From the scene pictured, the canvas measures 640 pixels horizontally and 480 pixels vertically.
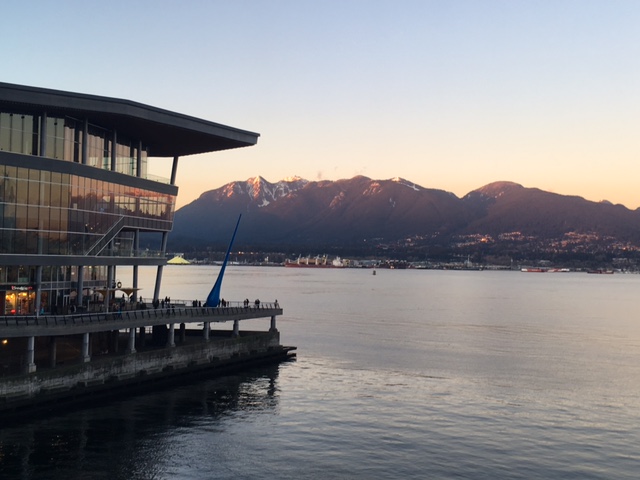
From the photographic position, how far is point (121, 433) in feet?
163

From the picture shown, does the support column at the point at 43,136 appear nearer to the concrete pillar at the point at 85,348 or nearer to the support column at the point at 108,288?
the support column at the point at 108,288

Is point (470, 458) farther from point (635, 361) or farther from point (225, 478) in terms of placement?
point (635, 361)

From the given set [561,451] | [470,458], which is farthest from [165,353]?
[561,451]

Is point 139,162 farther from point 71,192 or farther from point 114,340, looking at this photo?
point 114,340

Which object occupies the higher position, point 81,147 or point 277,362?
point 81,147

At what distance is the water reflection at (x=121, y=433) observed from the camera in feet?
140

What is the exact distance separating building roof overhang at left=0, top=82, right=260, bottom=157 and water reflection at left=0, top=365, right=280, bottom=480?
971 inches

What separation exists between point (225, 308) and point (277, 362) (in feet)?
29.2

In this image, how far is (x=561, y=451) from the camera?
164ft

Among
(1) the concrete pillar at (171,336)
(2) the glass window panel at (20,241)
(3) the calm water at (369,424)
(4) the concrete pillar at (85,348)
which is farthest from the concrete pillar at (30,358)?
(1) the concrete pillar at (171,336)

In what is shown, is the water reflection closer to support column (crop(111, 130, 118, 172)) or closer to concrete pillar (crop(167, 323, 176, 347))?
concrete pillar (crop(167, 323, 176, 347))

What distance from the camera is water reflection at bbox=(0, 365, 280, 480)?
42.6 metres

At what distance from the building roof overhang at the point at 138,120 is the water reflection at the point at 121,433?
971 inches

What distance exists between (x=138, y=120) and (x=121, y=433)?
1219 inches
